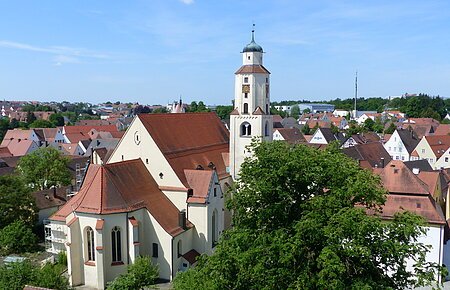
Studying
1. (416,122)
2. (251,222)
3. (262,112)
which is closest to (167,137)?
(262,112)

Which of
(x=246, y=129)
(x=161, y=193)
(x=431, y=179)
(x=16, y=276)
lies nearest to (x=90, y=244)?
(x=161, y=193)

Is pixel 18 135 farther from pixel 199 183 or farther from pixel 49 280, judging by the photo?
pixel 49 280

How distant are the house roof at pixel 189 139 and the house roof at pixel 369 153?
1944cm

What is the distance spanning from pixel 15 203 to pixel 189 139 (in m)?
16.4

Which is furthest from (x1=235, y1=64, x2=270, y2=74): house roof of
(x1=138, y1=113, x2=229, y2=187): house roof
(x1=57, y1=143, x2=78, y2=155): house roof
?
(x1=57, y1=143, x2=78, y2=155): house roof

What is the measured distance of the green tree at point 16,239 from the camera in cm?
3500

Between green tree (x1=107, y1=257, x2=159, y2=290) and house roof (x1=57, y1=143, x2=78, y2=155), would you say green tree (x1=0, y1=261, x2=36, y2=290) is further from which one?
house roof (x1=57, y1=143, x2=78, y2=155)

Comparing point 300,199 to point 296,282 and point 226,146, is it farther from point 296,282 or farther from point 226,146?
point 226,146

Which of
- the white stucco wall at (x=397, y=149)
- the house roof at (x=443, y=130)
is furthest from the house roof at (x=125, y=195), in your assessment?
the house roof at (x=443, y=130)

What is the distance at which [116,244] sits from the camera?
1137 inches

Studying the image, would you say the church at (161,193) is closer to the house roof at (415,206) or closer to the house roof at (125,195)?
the house roof at (125,195)

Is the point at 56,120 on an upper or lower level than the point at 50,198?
upper

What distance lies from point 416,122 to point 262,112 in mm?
107656

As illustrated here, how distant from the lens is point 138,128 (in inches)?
1316
